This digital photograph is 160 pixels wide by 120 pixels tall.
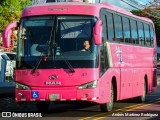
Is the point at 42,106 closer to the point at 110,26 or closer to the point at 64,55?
the point at 64,55

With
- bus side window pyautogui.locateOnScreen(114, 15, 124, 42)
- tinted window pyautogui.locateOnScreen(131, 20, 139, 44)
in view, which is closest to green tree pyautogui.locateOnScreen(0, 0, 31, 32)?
tinted window pyautogui.locateOnScreen(131, 20, 139, 44)

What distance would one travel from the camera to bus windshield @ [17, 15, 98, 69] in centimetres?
1499

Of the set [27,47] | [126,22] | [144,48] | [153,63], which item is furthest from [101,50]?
[153,63]

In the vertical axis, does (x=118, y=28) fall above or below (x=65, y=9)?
below

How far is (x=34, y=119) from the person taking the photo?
14.6m

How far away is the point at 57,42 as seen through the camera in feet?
49.8

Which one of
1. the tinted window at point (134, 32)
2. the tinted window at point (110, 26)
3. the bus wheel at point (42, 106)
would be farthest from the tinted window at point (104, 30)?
the tinted window at point (134, 32)

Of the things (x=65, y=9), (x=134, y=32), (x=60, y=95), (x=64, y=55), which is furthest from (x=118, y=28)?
(x=60, y=95)

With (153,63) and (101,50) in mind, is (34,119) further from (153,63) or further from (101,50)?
(153,63)

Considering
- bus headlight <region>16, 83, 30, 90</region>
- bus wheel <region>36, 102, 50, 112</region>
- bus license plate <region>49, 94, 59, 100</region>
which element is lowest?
bus wheel <region>36, 102, 50, 112</region>

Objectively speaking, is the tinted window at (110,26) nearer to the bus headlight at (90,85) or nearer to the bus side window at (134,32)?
the bus headlight at (90,85)

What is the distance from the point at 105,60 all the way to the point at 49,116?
249cm

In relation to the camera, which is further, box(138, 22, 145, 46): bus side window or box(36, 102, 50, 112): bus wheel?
box(138, 22, 145, 46): bus side window

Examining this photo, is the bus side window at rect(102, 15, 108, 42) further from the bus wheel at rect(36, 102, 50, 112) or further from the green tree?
the green tree
